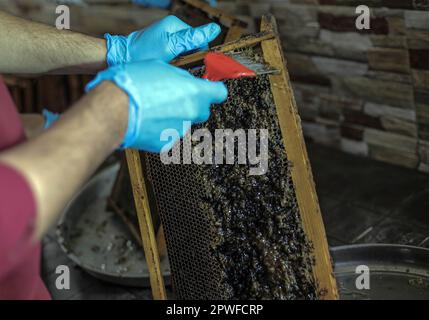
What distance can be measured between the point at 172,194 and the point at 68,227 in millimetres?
1851

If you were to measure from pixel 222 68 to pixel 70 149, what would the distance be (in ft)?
2.59

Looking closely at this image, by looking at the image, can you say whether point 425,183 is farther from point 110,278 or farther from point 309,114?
point 110,278

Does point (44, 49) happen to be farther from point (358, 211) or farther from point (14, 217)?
point (358, 211)

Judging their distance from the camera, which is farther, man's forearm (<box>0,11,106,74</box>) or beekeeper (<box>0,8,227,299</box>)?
man's forearm (<box>0,11,106,74</box>)

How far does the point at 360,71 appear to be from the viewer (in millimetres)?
3801

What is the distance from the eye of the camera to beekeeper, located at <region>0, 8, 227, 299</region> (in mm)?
1185

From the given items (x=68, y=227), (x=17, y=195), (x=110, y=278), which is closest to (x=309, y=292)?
(x=17, y=195)

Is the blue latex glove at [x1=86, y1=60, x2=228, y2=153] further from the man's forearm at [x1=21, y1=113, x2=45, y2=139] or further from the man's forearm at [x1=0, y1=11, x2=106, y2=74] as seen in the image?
the man's forearm at [x1=21, y1=113, x2=45, y2=139]

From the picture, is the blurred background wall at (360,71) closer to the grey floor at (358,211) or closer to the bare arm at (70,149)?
the grey floor at (358,211)

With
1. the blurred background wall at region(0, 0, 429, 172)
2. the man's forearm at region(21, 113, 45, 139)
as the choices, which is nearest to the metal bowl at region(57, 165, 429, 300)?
the man's forearm at region(21, 113, 45, 139)

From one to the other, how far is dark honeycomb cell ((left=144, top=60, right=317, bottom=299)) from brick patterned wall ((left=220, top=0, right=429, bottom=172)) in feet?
5.61

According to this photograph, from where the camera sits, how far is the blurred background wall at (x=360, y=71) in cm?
333

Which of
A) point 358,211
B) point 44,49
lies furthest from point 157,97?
point 358,211

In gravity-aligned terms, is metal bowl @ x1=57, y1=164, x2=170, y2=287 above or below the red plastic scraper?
below
